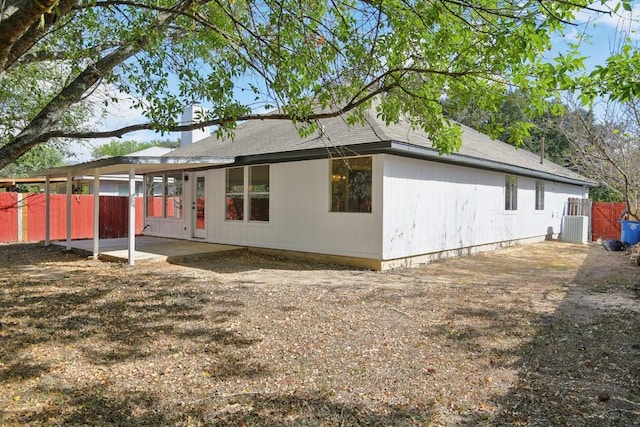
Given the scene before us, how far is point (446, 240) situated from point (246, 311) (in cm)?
694

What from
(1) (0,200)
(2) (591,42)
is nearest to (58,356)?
(2) (591,42)

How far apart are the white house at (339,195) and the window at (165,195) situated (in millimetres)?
36

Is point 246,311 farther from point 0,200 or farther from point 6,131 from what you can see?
point 0,200

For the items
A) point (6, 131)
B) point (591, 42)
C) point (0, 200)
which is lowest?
point (0, 200)

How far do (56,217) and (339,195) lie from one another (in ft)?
37.6

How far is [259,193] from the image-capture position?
11.4m

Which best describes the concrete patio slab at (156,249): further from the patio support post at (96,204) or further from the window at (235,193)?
the window at (235,193)

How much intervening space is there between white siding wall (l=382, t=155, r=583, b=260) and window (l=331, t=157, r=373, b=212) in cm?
47

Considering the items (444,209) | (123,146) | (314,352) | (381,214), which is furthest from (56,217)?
(123,146)

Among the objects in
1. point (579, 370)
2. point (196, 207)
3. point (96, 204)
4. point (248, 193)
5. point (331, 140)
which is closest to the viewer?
point (579, 370)

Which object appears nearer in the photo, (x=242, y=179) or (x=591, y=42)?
(x=591, y=42)

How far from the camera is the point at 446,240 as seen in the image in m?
11.1

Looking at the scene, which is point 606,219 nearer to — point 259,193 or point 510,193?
point 510,193

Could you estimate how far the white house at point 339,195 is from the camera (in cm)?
917
